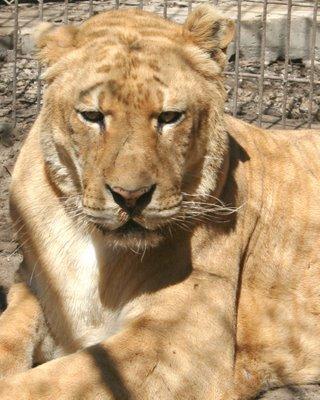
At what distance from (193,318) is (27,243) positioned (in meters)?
0.64

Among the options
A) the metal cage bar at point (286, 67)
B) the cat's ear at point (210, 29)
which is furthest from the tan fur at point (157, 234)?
the metal cage bar at point (286, 67)

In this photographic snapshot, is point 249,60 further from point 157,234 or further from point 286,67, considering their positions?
point 157,234

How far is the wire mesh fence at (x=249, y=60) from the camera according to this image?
5.71 m

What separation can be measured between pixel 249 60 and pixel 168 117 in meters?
3.36

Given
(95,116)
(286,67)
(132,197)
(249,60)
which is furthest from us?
(249,60)

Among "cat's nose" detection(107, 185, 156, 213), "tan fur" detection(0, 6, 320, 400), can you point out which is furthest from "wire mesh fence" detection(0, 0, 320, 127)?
"cat's nose" detection(107, 185, 156, 213)

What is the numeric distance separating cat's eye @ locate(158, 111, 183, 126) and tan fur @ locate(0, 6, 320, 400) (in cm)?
2

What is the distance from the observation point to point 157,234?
9.91 ft

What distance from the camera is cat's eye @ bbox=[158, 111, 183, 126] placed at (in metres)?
2.99

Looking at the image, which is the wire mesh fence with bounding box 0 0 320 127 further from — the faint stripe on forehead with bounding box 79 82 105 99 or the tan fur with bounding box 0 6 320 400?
the faint stripe on forehead with bounding box 79 82 105 99

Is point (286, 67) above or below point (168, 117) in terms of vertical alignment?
below

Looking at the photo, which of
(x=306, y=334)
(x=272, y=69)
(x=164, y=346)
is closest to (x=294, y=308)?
(x=306, y=334)

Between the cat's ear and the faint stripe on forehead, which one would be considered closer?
the faint stripe on forehead

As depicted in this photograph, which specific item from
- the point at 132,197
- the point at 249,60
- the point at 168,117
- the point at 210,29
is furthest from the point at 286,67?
the point at 132,197
